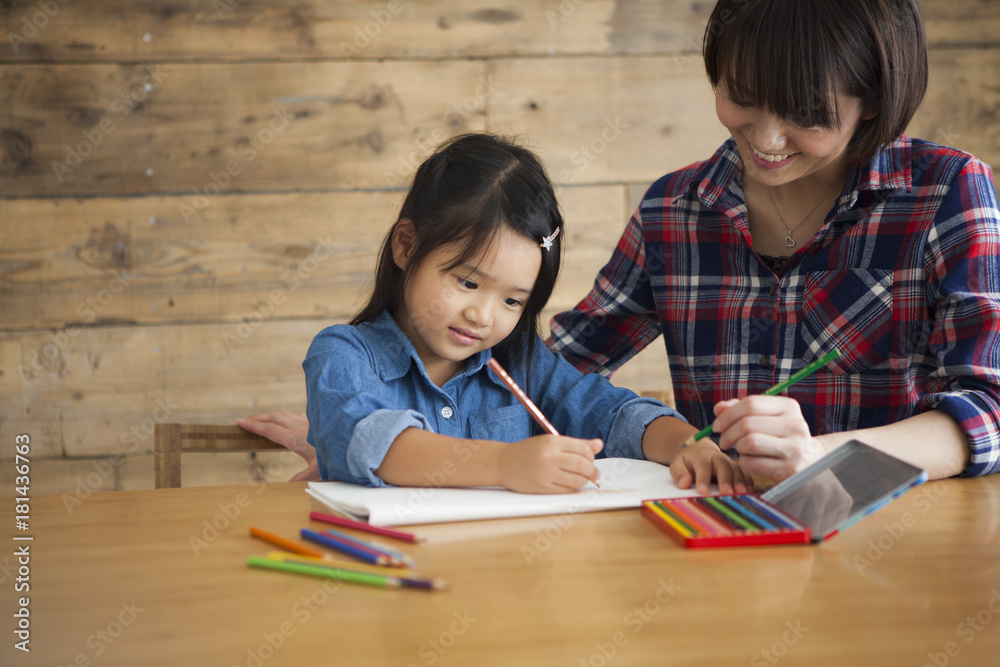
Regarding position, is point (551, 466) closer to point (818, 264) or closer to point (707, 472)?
point (707, 472)

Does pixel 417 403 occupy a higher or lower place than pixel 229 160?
lower

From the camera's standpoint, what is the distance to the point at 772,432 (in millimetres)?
833

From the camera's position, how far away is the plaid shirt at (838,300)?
1017 mm

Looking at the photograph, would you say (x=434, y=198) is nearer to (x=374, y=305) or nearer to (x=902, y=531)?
(x=374, y=305)

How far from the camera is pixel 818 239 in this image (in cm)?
115

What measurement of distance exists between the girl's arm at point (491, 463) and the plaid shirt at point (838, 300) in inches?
17.2

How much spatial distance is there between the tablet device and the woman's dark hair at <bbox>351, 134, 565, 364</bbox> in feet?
1.51

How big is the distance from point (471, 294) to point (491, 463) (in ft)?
0.89

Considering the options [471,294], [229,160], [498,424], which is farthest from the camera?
[229,160]

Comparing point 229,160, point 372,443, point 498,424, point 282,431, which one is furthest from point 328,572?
point 229,160

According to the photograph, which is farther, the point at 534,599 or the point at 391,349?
the point at 391,349

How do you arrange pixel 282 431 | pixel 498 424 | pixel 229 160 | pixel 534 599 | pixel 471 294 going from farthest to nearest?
pixel 229 160 < pixel 282 431 < pixel 498 424 < pixel 471 294 < pixel 534 599

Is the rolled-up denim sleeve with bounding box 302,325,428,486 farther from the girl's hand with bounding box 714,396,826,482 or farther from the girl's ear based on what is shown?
the girl's hand with bounding box 714,396,826,482

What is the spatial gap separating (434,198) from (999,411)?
719 mm
